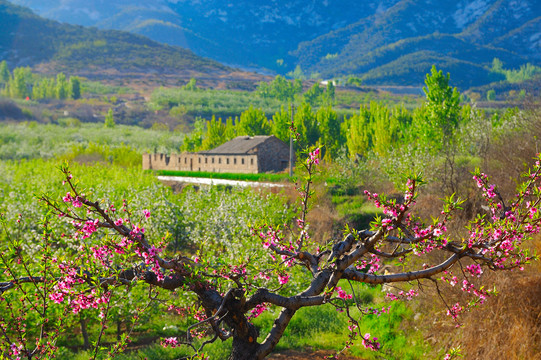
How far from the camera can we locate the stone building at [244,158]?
48.8 meters

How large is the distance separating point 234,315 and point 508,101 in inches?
884

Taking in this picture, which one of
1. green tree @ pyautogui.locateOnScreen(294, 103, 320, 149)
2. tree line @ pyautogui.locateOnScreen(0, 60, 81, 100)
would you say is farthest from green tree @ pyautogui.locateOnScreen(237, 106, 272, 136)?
tree line @ pyautogui.locateOnScreen(0, 60, 81, 100)

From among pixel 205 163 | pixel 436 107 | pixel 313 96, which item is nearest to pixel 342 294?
pixel 436 107

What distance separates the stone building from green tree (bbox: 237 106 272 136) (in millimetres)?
17642

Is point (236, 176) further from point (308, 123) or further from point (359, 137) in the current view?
point (308, 123)

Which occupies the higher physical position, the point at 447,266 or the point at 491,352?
the point at 447,266

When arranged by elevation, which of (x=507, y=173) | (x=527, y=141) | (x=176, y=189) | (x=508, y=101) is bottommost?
(x=176, y=189)

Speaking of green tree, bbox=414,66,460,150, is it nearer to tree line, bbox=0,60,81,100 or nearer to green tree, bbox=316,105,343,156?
green tree, bbox=316,105,343,156

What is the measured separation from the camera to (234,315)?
548cm

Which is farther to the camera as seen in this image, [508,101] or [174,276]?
[508,101]

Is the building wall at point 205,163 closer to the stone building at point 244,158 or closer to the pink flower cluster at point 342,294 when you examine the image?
the stone building at point 244,158

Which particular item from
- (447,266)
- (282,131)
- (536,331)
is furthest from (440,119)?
(447,266)

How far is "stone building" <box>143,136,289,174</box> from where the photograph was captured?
48781mm

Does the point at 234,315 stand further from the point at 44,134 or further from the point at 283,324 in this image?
the point at 44,134
